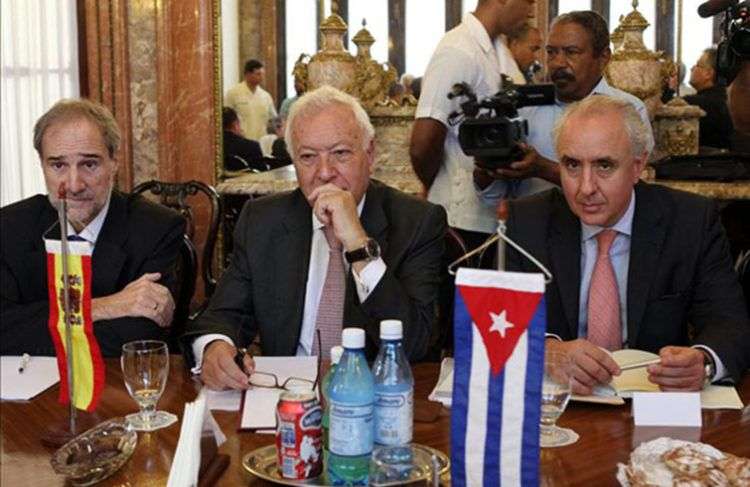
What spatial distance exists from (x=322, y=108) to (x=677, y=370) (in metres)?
0.96

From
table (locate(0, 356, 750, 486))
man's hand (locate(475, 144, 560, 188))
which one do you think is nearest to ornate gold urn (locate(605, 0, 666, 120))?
man's hand (locate(475, 144, 560, 188))

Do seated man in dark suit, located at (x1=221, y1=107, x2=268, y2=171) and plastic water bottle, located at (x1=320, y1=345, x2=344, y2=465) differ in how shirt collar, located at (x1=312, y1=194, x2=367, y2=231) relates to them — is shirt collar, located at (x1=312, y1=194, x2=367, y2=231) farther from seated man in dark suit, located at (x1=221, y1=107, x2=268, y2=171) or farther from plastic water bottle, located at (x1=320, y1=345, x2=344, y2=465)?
seated man in dark suit, located at (x1=221, y1=107, x2=268, y2=171)

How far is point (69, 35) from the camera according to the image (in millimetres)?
4953

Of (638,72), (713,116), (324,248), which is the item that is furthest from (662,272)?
(713,116)

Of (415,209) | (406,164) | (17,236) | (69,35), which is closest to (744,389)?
(415,209)

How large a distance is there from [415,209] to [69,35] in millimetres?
3061

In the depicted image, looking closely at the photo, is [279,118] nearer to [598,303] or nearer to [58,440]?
[598,303]

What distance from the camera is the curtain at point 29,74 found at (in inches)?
181

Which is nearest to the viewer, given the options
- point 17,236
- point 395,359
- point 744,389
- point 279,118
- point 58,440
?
point 395,359

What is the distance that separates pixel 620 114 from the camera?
2320mm

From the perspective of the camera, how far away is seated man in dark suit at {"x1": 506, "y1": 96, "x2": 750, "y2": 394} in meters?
2.31

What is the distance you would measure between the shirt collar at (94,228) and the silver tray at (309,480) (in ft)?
3.67

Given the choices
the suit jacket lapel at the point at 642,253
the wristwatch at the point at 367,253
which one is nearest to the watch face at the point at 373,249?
the wristwatch at the point at 367,253

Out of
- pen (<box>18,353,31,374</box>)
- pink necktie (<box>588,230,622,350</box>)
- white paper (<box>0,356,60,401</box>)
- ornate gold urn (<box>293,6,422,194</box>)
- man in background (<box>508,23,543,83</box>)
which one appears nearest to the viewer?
white paper (<box>0,356,60,401</box>)
